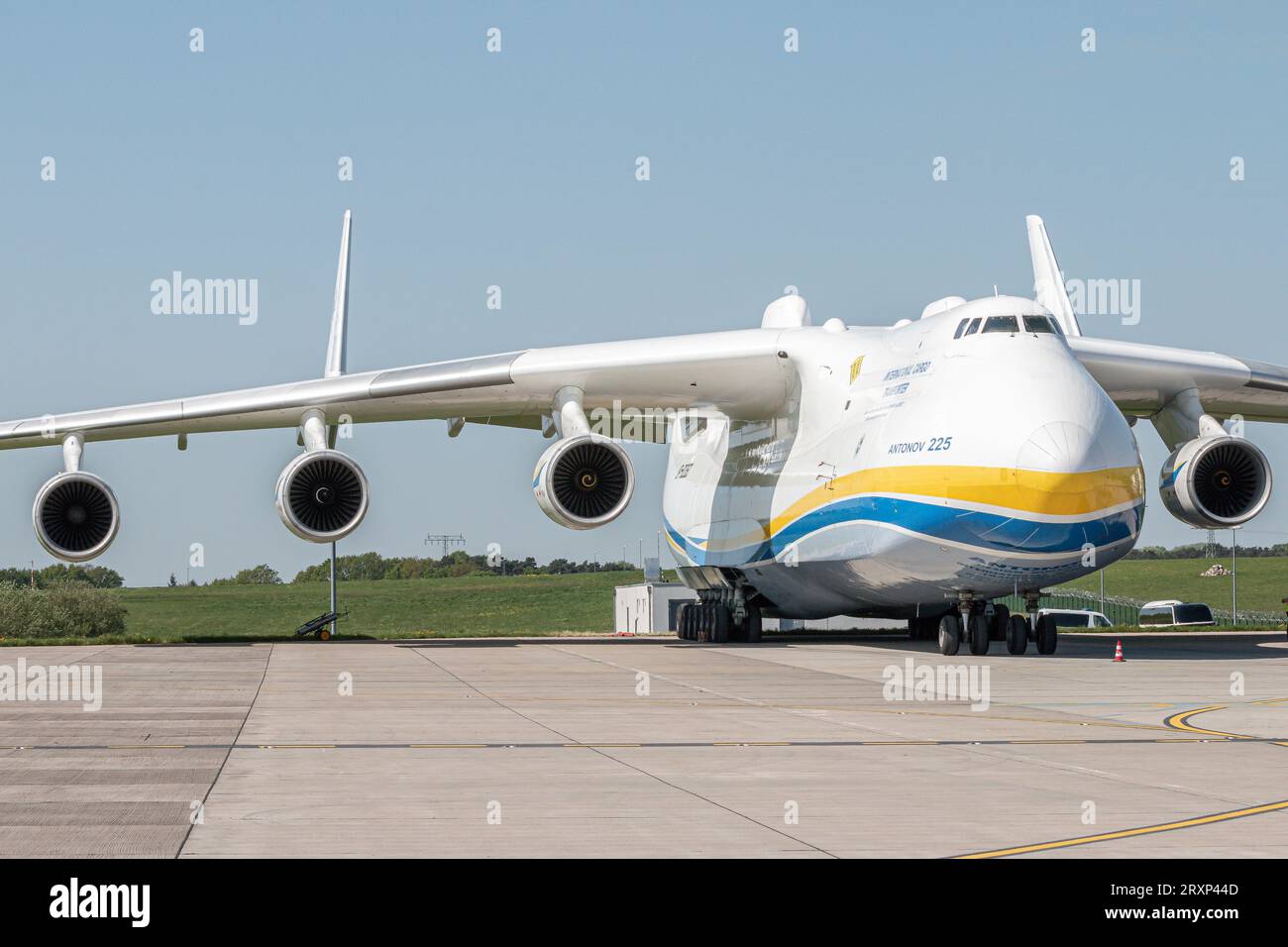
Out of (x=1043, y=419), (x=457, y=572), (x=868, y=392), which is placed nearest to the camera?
(x=1043, y=419)

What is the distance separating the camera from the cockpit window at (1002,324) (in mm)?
20172

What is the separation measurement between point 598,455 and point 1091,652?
25.2ft

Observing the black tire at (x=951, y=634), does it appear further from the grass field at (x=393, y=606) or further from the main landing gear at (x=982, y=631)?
the grass field at (x=393, y=606)

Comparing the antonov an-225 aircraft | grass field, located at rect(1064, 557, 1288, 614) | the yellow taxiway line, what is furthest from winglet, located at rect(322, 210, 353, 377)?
grass field, located at rect(1064, 557, 1288, 614)

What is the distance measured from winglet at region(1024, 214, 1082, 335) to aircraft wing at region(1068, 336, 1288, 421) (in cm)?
190

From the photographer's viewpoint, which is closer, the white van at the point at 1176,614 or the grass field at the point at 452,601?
the white van at the point at 1176,614

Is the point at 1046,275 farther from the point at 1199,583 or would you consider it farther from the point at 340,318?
the point at 1199,583

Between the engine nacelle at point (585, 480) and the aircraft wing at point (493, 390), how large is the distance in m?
1.86

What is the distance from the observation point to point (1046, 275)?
27.7 meters

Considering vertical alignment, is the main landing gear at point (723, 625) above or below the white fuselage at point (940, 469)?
below

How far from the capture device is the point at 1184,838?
283 inches
